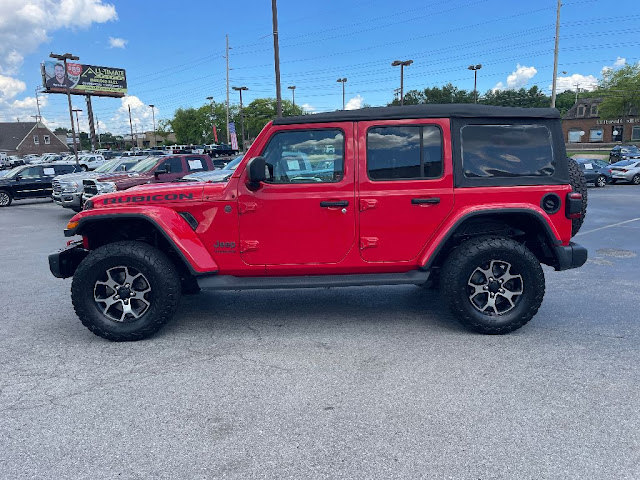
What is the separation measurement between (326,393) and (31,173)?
806 inches

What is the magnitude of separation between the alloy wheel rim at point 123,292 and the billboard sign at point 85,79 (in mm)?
67501

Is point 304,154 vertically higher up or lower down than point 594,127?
lower down

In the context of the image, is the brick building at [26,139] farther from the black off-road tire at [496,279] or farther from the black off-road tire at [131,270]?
the black off-road tire at [496,279]

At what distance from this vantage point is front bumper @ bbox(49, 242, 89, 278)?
14.4ft

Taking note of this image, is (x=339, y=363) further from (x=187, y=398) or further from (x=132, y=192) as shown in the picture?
(x=132, y=192)

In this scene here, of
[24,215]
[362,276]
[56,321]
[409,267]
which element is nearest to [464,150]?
[409,267]

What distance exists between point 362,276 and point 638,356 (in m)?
2.32

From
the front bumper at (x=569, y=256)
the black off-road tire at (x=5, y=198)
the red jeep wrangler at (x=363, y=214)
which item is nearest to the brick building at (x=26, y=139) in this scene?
the black off-road tire at (x=5, y=198)

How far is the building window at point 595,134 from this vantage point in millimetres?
75000

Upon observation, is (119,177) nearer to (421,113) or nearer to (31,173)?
(31,173)

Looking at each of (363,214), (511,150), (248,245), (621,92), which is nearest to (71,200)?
(248,245)

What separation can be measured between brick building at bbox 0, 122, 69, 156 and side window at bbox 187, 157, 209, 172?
90.8m

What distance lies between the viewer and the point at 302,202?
4180 mm

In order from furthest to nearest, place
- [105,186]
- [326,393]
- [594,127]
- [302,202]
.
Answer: [594,127], [105,186], [302,202], [326,393]
